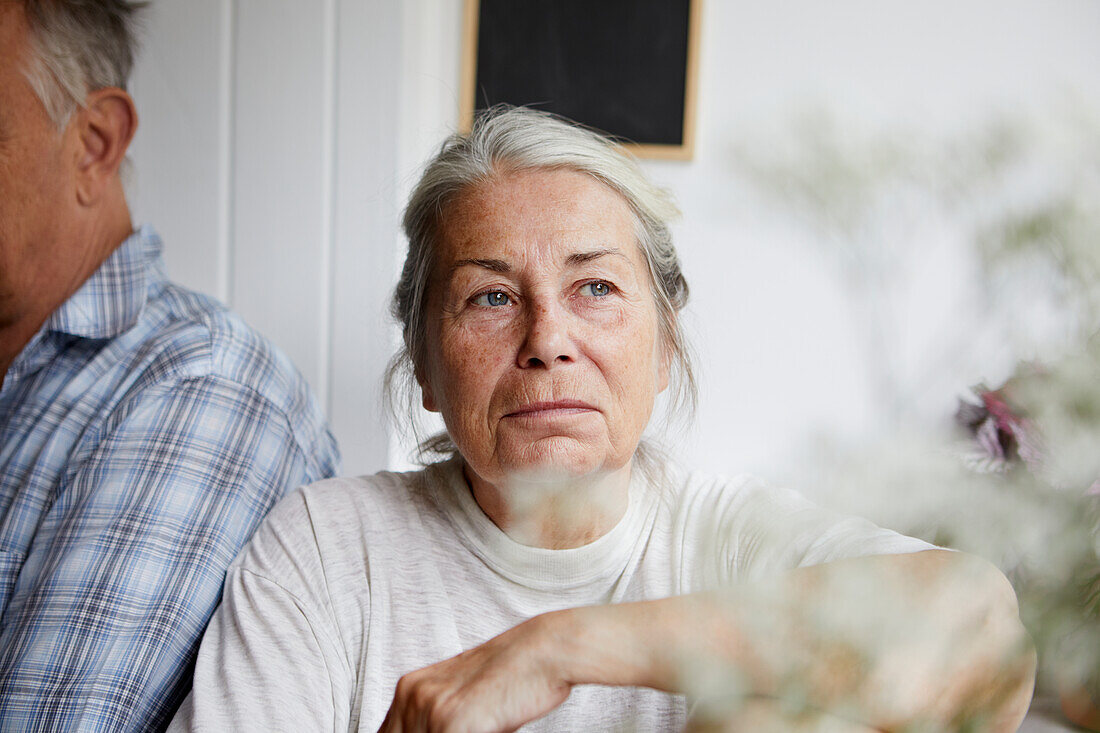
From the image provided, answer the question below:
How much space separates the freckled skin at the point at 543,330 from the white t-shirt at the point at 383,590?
0.26 feet

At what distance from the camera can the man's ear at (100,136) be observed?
121 centimetres

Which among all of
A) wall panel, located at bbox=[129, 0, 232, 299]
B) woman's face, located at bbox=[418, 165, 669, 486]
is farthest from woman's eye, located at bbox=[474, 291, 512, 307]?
wall panel, located at bbox=[129, 0, 232, 299]

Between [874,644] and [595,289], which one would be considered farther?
[595,289]

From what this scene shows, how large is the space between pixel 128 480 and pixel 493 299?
1.56 feet

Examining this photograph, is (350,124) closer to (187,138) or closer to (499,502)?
(187,138)

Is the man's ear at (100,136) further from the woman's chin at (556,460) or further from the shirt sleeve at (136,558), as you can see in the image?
the woman's chin at (556,460)

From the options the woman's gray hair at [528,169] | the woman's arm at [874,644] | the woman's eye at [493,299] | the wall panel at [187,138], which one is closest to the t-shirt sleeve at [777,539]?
the woman's arm at [874,644]

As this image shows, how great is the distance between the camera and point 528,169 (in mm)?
943

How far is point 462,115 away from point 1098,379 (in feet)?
4.01

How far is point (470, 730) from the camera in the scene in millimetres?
553

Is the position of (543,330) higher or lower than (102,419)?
higher

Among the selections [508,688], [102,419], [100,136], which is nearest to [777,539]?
[508,688]

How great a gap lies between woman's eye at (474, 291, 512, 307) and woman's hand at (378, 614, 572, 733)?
0.39m

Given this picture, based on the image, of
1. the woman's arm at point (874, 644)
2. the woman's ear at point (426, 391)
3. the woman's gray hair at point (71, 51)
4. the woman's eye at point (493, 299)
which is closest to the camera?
the woman's arm at point (874, 644)
